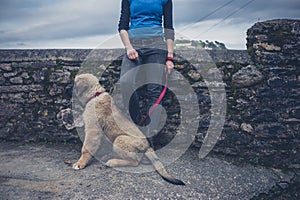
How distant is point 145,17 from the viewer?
401cm

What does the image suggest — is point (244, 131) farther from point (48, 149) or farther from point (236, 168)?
point (48, 149)

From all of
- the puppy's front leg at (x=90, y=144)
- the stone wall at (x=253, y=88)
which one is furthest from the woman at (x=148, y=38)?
the puppy's front leg at (x=90, y=144)

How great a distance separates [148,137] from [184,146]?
722 millimetres

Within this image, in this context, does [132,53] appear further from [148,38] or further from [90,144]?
[90,144]

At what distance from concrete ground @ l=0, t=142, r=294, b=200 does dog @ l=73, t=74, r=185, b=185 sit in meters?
0.16

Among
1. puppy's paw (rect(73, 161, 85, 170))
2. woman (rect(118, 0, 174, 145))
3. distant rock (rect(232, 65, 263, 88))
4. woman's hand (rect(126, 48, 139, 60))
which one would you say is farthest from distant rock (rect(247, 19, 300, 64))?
puppy's paw (rect(73, 161, 85, 170))

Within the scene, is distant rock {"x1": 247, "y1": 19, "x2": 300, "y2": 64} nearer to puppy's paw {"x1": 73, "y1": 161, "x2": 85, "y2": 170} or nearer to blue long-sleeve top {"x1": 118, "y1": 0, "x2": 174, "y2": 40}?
blue long-sleeve top {"x1": 118, "y1": 0, "x2": 174, "y2": 40}

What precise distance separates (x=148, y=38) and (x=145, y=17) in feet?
0.86

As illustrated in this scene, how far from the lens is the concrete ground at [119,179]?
333 cm

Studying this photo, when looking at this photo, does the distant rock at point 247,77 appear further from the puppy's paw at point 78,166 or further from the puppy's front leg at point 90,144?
the puppy's paw at point 78,166

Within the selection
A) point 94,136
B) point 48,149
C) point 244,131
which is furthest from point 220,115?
point 48,149

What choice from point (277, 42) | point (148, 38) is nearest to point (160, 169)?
point (148, 38)

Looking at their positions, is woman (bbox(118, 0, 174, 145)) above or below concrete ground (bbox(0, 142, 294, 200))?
above

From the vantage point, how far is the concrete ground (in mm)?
3334
